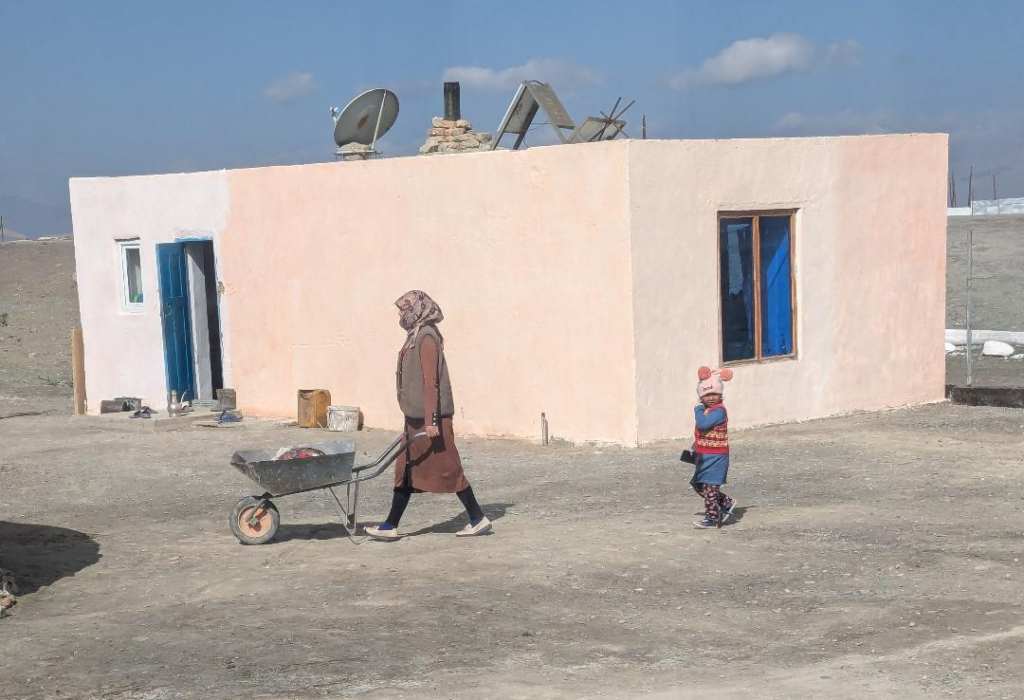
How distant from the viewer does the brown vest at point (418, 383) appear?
28.6 ft

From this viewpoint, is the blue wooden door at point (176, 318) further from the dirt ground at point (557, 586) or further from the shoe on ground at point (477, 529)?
the shoe on ground at point (477, 529)

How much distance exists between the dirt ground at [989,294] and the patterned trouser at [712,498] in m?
9.91

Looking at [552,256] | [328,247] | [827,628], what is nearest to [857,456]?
[552,256]

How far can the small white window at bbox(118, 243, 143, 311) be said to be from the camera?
1723cm

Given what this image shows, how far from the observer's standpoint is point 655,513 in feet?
31.6

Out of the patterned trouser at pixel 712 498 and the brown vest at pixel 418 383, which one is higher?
the brown vest at pixel 418 383

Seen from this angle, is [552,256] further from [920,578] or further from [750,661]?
[750,661]

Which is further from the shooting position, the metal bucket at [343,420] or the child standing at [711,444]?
the metal bucket at [343,420]

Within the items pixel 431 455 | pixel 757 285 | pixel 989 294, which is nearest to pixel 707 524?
pixel 431 455

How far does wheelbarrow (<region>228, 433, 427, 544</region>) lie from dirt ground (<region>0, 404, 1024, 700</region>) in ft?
0.58

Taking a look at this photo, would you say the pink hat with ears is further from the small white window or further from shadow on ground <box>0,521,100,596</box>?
the small white window

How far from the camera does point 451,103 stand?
64.2ft

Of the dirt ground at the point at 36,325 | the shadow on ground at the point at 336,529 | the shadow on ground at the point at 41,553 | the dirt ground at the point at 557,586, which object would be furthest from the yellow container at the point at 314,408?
the dirt ground at the point at 36,325

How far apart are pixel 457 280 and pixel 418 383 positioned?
5105 millimetres
